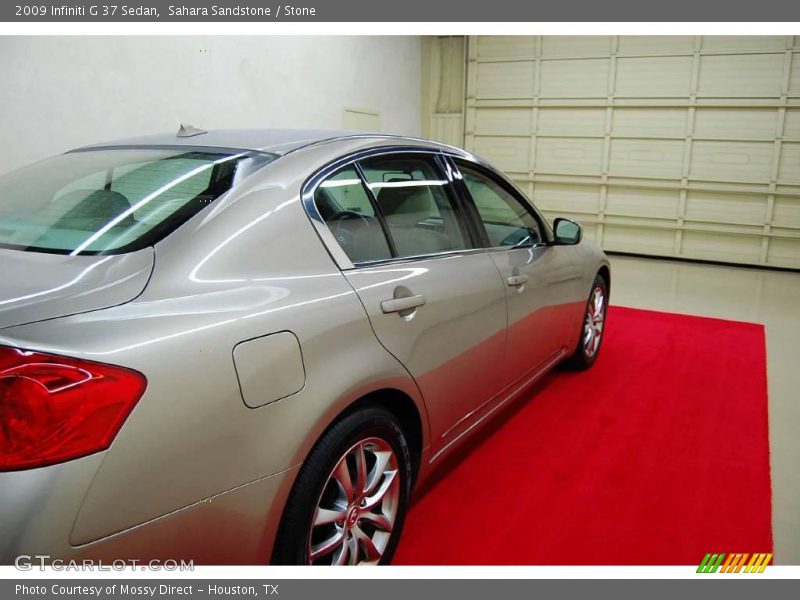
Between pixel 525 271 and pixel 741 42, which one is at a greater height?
pixel 741 42

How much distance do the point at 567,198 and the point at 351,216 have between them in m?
8.01

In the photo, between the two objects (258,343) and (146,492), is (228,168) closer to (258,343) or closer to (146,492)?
(258,343)

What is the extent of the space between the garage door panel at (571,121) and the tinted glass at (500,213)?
21.9 feet

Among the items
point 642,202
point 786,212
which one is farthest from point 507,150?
point 786,212

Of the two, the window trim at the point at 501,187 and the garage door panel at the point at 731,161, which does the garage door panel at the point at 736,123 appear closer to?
the garage door panel at the point at 731,161

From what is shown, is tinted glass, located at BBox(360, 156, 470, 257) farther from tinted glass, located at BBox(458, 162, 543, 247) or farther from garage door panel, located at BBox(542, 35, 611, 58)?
garage door panel, located at BBox(542, 35, 611, 58)

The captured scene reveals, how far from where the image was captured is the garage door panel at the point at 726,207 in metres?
8.06

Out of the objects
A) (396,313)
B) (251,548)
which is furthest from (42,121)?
(251,548)

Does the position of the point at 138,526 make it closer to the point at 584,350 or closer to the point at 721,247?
the point at 584,350

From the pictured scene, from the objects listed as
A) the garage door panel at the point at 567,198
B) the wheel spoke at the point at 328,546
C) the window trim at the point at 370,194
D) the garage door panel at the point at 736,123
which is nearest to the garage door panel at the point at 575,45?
the garage door panel at the point at 736,123

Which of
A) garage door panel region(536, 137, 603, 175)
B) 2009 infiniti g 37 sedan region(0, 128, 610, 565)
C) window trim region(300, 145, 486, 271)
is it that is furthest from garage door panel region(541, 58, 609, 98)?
2009 infiniti g 37 sedan region(0, 128, 610, 565)

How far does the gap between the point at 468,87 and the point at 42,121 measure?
6669mm

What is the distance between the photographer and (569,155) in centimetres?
904

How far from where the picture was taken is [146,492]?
1093 mm
